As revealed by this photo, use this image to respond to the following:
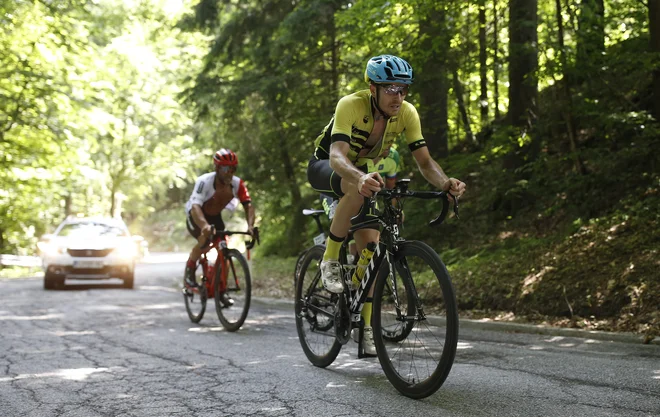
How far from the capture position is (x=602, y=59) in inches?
433

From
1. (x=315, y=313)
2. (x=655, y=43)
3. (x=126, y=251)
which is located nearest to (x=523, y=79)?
(x=655, y=43)

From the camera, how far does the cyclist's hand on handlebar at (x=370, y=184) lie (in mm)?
4562

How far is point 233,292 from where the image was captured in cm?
927

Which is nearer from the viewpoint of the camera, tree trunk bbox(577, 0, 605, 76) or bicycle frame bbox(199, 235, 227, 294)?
bicycle frame bbox(199, 235, 227, 294)

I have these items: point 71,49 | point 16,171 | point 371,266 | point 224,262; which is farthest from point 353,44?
point 16,171

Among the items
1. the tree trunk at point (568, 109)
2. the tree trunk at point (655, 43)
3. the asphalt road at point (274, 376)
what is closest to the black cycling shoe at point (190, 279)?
the asphalt road at point (274, 376)

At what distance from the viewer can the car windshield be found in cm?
1754

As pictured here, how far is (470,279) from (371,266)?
6.05m

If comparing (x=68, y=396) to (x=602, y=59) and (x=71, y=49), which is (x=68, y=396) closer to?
(x=602, y=59)

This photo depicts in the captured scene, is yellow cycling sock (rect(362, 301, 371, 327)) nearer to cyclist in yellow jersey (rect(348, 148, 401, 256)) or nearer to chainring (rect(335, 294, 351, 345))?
chainring (rect(335, 294, 351, 345))

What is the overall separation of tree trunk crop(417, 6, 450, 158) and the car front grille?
24.6 feet

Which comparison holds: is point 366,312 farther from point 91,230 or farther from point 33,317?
point 91,230

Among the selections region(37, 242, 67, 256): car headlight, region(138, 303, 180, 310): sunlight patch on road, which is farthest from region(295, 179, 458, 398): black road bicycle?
region(37, 242, 67, 256): car headlight

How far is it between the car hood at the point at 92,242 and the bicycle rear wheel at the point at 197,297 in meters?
7.71
